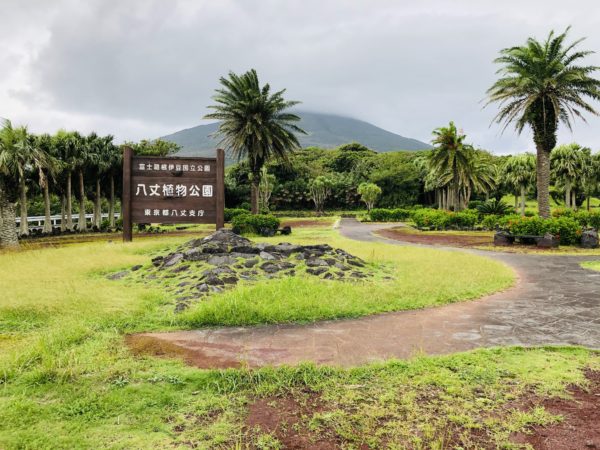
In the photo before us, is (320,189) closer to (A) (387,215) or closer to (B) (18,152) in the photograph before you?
(A) (387,215)

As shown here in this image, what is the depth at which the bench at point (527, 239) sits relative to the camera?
1645 cm

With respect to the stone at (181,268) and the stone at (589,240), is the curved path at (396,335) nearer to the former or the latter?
the stone at (181,268)

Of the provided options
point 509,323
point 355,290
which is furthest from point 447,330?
point 355,290

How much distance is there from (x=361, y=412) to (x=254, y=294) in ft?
12.9

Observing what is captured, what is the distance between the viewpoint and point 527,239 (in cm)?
1770

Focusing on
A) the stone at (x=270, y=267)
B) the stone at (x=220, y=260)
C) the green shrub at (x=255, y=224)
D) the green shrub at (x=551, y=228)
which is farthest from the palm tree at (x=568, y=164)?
the stone at (x=220, y=260)

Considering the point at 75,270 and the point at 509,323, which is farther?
the point at 75,270

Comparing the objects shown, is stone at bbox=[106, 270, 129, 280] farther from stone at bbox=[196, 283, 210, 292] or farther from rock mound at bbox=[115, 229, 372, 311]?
stone at bbox=[196, 283, 210, 292]

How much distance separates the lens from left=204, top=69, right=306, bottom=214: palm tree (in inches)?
1025

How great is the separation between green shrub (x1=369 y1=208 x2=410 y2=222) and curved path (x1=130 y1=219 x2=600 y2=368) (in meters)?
32.7

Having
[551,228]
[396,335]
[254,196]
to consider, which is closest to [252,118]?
[254,196]

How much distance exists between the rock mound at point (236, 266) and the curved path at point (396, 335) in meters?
2.02

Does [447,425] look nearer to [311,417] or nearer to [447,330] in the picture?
[311,417]

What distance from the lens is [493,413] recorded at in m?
3.27
